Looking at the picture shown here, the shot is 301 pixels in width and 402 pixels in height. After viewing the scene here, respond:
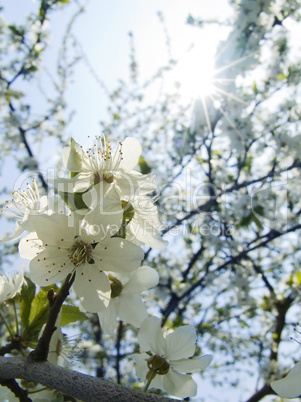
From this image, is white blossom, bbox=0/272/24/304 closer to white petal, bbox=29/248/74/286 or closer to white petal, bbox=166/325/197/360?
white petal, bbox=29/248/74/286

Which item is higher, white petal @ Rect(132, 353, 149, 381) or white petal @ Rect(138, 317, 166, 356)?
white petal @ Rect(138, 317, 166, 356)

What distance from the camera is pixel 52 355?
1139 millimetres

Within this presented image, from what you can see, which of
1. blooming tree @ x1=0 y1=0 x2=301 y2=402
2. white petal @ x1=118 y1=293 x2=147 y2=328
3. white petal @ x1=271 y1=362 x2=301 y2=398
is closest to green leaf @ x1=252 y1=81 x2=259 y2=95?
blooming tree @ x1=0 y1=0 x2=301 y2=402

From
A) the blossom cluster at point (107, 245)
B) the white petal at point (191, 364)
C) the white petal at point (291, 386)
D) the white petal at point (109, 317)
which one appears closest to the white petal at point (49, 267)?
the blossom cluster at point (107, 245)

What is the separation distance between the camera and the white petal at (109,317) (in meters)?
1.07

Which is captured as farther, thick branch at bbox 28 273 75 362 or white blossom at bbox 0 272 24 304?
white blossom at bbox 0 272 24 304

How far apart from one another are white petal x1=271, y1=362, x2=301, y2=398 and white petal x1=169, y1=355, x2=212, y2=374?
32cm

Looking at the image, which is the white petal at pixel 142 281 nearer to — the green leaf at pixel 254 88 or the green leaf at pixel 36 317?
the green leaf at pixel 36 317

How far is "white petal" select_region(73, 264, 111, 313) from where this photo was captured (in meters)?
0.94

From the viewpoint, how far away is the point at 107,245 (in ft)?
3.04

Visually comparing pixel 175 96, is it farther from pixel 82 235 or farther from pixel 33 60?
pixel 82 235

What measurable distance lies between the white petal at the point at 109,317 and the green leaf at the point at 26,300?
0.28 m

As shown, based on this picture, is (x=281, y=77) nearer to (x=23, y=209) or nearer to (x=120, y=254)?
(x=23, y=209)

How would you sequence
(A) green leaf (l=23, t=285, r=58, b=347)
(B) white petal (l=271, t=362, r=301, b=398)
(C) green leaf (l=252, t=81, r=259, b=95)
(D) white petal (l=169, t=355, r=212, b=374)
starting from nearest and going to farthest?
(B) white petal (l=271, t=362, r=301, b=398)
(D) white petal (l=169, t=355, r=212, b=374)
(A) green leaf (l=23, t=285, r=58, b=347)
(C) green leaf (l=252, t=81, r=259, b=95)
